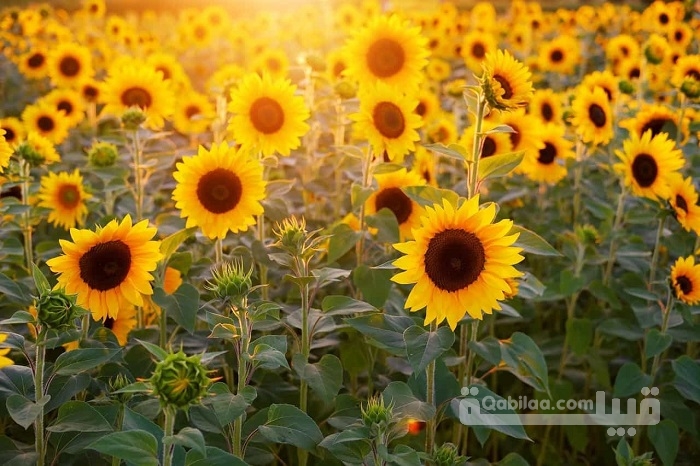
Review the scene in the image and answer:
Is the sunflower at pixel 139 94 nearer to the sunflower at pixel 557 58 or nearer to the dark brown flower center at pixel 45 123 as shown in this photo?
the dark brown flower center at pixel 45 123

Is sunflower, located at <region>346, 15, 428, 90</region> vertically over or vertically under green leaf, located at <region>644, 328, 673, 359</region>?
over

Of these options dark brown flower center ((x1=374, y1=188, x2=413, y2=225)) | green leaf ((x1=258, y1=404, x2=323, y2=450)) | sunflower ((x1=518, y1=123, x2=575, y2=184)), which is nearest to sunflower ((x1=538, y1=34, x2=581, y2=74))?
sunflower ((x1=518, y1=123, x2=575, y2=184))

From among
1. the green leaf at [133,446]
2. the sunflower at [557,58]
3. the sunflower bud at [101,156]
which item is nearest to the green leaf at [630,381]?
the green leaf at [133,446]

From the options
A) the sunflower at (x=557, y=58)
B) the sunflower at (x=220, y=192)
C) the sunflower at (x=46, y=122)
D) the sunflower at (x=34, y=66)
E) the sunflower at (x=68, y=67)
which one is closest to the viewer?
the sunflower at (x=220, y=192)

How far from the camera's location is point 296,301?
2.92m

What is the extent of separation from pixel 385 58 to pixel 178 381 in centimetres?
240

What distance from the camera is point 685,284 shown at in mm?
2727

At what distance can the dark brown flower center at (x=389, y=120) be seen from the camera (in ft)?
9.78

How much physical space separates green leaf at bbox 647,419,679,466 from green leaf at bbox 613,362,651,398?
15 cm

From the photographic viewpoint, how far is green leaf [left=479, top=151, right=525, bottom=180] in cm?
227

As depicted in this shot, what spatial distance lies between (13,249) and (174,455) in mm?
1403

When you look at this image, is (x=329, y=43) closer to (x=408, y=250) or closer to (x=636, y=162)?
(x=636, y=162)

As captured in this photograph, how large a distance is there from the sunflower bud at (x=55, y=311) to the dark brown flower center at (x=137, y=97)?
231 cm

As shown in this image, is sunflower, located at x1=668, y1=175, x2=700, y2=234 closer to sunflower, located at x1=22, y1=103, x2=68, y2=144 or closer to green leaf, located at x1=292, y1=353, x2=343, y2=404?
green leaf, located at x1=292, y1=353, x2=343, y2=404
